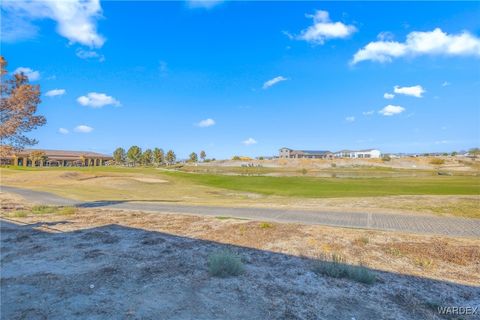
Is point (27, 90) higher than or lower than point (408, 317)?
higher

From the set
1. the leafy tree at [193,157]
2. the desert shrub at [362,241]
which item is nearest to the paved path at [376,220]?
the desert shrub at [362,241]

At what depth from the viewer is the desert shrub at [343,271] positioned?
514 cm

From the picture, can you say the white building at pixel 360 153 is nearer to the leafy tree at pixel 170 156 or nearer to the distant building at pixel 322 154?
the distant building at pixel 322 154

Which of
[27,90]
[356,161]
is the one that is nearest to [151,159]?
[356,161]

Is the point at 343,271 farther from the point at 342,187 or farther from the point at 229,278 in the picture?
the point at 342,187

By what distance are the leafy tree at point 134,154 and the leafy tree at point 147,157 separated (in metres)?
1.74

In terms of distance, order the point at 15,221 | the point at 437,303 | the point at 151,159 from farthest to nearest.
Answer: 1. the point at 151,159
2. the point at 15,221
3. the point at 437,303

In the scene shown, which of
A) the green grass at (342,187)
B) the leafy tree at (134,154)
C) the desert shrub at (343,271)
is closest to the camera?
the desert shrub at (343,271)

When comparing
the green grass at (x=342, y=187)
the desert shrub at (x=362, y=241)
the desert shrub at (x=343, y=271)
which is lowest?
the green grass at (x=342, y=187)

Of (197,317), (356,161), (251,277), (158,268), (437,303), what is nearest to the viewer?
(197,317)

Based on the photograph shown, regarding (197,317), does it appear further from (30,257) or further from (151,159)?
(151,159)

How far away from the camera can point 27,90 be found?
13.1m

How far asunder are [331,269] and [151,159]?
126m

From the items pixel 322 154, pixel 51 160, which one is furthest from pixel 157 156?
pixel 322 154
